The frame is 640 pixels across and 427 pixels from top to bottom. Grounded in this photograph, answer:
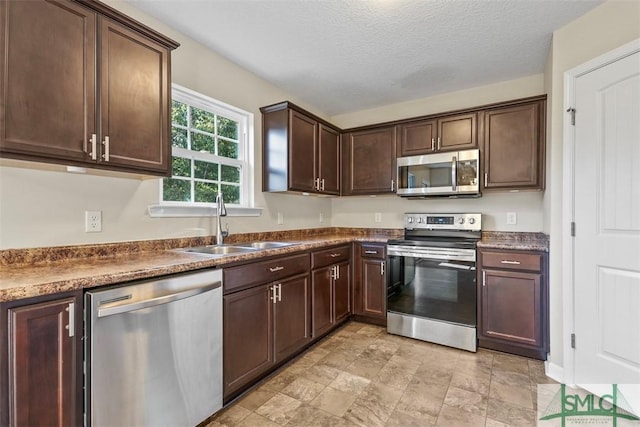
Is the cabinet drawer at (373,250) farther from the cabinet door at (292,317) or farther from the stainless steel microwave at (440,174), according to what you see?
the cabinet door at (292,317)

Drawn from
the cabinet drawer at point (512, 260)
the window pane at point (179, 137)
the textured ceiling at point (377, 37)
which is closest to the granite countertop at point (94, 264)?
the window pane at point (179, 137)

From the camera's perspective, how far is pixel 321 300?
9.02 ft

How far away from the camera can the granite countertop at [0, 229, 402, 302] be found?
3.72 feet

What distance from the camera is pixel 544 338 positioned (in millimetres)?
2414

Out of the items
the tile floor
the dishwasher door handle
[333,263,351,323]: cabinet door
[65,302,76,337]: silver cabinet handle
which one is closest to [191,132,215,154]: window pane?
the dishwasher door handle

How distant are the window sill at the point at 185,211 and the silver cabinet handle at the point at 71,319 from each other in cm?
95

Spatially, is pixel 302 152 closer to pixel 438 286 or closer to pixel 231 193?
pixel 231 193

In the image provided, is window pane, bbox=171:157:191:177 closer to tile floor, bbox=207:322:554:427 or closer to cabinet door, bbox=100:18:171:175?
cabinet door, bbox=100:18:171:175

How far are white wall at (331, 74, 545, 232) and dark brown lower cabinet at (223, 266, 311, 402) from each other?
1645 mm

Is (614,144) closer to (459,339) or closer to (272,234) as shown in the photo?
(459,339)

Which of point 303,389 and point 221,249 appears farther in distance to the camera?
point 221,249

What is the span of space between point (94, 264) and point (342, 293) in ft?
7.07

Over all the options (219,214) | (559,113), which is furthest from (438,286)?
(219,214)

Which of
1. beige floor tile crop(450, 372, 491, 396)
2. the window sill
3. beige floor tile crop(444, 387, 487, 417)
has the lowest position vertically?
beige floor tile crop(450, 372, 491, 396)
